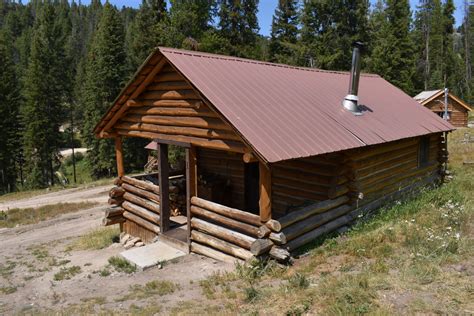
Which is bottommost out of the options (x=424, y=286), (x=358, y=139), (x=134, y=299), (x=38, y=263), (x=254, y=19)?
(x=38, y=263)

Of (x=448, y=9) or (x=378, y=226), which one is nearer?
(x=378, y=226)

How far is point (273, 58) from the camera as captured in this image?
4356 centimetres

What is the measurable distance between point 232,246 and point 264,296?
2.23 meters

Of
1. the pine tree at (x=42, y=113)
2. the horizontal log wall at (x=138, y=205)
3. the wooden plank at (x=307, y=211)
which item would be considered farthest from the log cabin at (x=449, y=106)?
the pine tree at (x=42, y=113)

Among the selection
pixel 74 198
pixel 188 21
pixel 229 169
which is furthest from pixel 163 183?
pixel 188 21

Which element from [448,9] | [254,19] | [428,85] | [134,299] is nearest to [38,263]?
[134,299]

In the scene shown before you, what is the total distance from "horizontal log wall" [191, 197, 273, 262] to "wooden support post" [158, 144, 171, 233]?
1.50 meters

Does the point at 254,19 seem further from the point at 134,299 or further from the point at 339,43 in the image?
the point at 134,299

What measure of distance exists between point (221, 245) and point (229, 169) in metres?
4.83

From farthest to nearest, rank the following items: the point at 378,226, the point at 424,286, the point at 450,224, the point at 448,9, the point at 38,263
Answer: the point at 448,9 < the point at 38,263 < the point at 378,226 < the point at 450,224 < the point at 424,286

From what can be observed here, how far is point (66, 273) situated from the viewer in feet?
33.1

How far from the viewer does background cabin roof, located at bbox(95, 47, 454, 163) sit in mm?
8320

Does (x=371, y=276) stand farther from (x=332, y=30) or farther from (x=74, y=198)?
(x=332, y=30)

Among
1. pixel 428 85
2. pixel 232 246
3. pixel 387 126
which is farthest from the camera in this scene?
pixel 428 85
